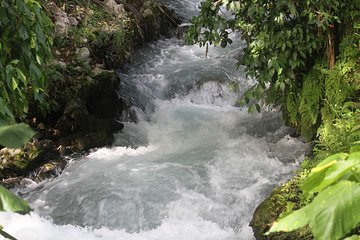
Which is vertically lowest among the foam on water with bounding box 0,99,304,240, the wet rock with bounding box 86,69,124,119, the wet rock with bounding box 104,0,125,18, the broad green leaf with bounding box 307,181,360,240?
the foam on water with bounding box 0,99,304,240

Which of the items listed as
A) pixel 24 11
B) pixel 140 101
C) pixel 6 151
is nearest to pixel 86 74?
pixel 140 101

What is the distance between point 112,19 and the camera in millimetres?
8672

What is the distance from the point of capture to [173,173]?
226 inches

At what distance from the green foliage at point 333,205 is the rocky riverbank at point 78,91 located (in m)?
5.47

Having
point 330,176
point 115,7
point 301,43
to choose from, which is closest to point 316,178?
point 330,176

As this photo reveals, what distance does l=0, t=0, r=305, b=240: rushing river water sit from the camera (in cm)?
475

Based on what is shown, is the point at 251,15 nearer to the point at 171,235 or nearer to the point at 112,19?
the point at 171,235

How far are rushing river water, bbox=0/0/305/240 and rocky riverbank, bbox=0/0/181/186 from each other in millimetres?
296

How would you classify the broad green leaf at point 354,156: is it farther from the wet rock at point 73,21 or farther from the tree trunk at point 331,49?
Answer: the wet rock at point 73,21

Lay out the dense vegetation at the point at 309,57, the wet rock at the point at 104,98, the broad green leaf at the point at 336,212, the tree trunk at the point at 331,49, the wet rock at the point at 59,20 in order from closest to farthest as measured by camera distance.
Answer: the broad green leaf at the point at 336,212 < the dense vegetation at the point at 309,57 < the tree trunk at the point at 331,49 < the wet rock at the point at 104,98 < the wet rock at the point at 59,20

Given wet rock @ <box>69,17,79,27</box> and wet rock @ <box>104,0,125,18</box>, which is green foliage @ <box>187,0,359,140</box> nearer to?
wet rock @ <box>69,17,79,27</box>

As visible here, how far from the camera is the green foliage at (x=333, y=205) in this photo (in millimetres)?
721

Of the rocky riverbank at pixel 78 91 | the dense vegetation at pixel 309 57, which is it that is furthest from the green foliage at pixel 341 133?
the rocky riverbank at pixel 78 91

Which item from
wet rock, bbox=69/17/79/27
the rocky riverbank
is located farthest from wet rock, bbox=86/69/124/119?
wet rock, bbox=69/17/79/27
